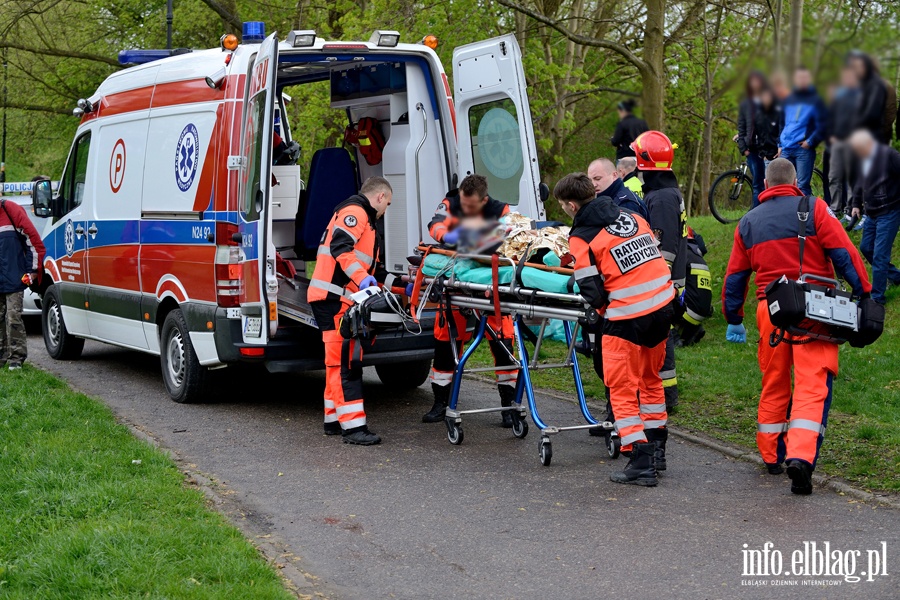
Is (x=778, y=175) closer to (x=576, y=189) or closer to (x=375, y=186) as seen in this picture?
(x=576, y=189)

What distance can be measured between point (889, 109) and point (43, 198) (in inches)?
385

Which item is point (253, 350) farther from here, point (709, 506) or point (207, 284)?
point (709, 506)

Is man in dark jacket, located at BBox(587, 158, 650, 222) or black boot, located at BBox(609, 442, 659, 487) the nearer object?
black boot, located at BBox(609, 442, 659, 487)

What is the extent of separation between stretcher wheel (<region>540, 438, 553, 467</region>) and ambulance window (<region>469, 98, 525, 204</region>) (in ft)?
7.07

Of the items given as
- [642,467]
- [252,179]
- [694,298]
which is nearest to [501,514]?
[642,467]

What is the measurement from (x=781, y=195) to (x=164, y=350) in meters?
4.98

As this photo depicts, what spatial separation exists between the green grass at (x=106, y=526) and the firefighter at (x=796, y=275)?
112 inches

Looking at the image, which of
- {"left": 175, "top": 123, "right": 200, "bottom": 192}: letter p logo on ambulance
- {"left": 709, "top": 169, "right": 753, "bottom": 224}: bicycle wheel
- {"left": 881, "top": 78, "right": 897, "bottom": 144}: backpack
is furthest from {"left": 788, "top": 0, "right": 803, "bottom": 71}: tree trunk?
{"left": 709, "top": 169, "right": 753, "bottom": 224}: bicycle wheel

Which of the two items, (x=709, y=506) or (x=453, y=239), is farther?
(x=709, y=506)

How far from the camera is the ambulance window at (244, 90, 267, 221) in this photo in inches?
277

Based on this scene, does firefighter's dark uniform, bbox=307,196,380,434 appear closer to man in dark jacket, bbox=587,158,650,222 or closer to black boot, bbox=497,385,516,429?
black boot, bbox=497,385,516,429

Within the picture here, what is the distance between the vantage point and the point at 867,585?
14.3 feet

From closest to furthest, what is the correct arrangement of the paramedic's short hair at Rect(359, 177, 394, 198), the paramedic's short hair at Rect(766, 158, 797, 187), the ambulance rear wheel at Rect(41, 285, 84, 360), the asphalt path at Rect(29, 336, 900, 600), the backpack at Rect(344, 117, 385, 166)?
the asphalt path at Rect(29, 336, 900, 600) → the paramedic's short hair at Rect(766, 158, 797, 187) → the paramedic's short hair at Rect(359, 177, 394, 198) → the backpack at Rect(344, 117, 385, 166) → the ambulance rear wheel at Rect(41, 285, 84, 360)

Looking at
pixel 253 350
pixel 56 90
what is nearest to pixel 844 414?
pixel 253 350
